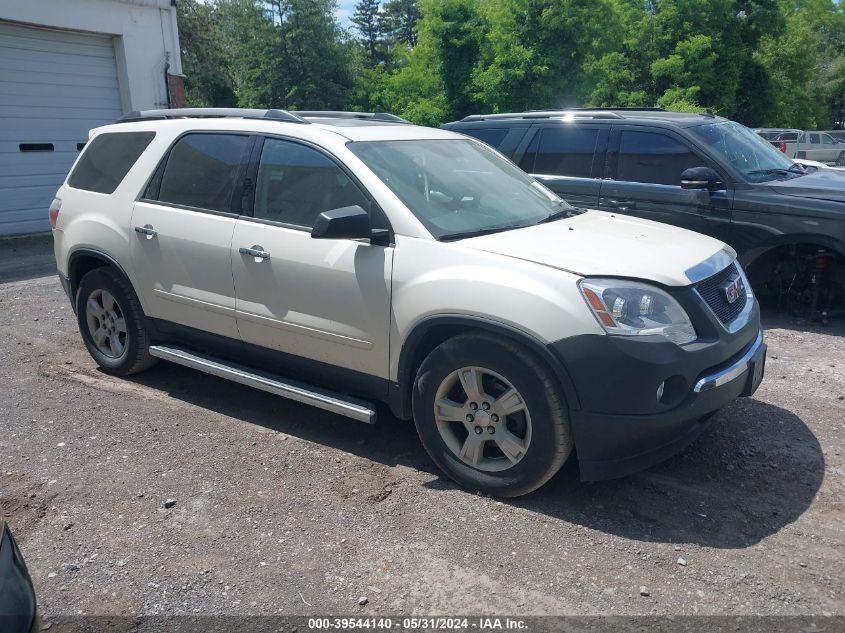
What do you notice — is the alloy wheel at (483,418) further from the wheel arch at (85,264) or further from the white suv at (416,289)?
the wheel arch at (85,264)

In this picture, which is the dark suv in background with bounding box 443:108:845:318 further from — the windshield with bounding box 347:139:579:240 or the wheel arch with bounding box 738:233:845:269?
the windshield with bounding box 347:139:579:240

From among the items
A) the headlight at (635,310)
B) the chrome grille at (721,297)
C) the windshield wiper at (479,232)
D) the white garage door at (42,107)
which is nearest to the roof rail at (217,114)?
the windshield wiper at (479,232)

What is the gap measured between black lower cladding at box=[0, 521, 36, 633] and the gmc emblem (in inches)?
129

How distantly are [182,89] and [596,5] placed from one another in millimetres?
15493

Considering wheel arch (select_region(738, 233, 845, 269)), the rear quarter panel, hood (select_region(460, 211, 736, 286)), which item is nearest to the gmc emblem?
hood (select_region(460, 211, 736, 286))

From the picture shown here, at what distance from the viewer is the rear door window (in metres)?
7.34

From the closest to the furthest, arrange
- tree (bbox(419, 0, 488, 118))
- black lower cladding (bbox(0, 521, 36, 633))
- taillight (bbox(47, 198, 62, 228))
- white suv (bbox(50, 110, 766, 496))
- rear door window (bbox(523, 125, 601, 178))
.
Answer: black lower cladding (bbox(0, 521, 36, 633)), white suv (bbox(50, 110, 766, 496)), taillight (bbox(47, 198, 62, 228)), rear door window (bbox(523, 125, 601, 178)), tree (bbox(419, 0, 488, 118))

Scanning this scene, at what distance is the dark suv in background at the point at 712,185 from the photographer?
637 cm

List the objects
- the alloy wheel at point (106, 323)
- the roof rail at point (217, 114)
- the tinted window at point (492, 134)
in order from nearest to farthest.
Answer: the roof rail at point (217, 114) → the alloy wheel at point (106, 323) → the tinted window at point (492, 134)

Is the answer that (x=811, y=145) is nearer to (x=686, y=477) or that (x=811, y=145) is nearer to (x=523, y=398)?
(x=686, y=477)

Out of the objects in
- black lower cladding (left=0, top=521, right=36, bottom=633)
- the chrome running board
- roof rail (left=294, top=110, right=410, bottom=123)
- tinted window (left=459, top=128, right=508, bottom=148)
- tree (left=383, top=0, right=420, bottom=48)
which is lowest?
the chrome running board

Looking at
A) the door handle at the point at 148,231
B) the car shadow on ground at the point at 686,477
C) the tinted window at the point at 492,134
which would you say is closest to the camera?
the car shadow on ground at the point at 686,477

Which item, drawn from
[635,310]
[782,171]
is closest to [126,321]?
[635,310]

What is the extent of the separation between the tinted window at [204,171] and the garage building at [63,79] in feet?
30.1
